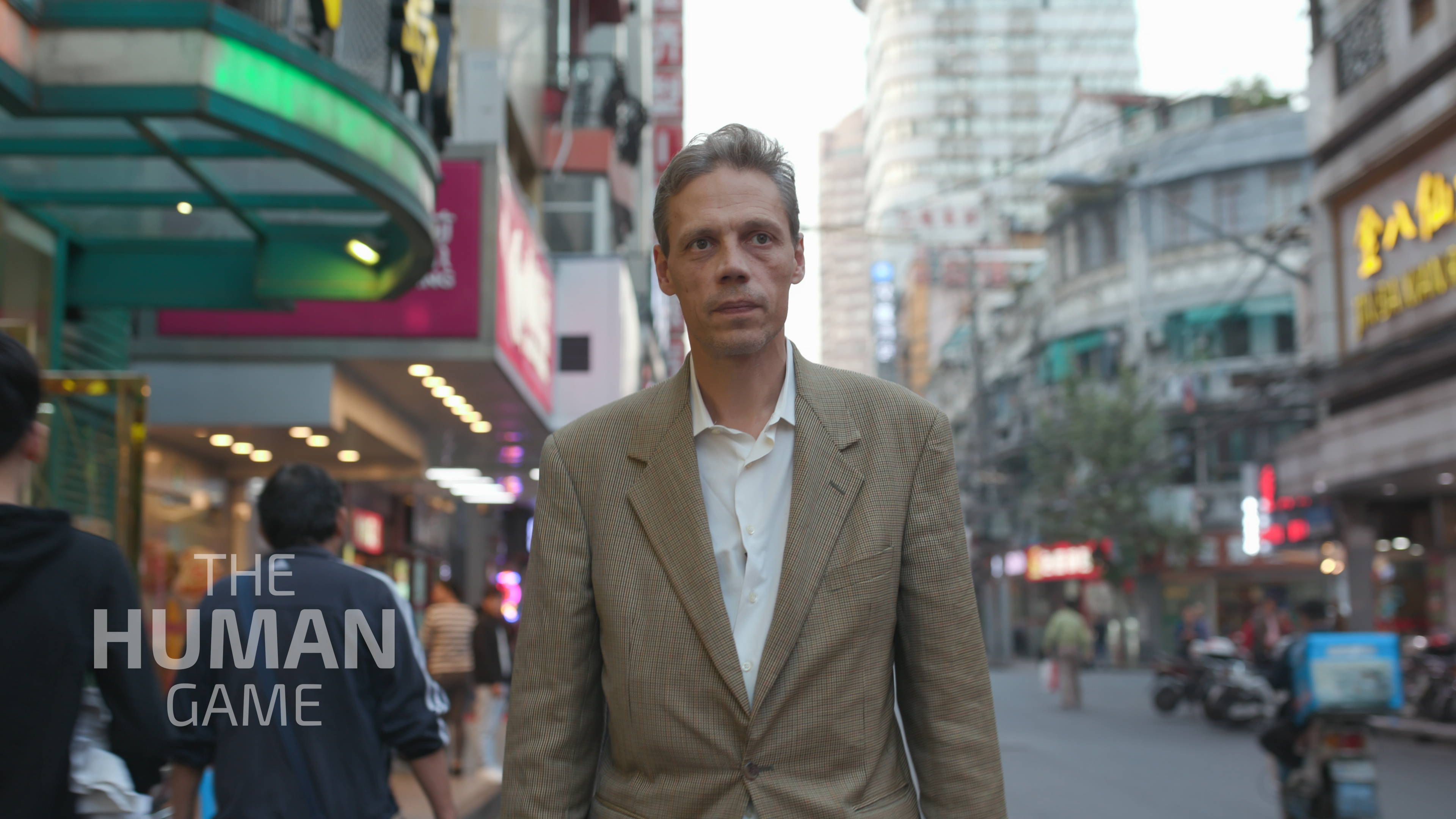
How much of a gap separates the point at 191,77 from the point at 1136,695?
71.3 ft

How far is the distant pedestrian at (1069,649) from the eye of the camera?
20.8m

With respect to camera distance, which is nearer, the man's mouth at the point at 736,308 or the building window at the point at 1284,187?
the man's mouth at the point at 736,308

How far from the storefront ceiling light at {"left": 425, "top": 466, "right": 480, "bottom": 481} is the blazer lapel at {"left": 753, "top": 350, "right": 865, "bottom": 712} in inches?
573

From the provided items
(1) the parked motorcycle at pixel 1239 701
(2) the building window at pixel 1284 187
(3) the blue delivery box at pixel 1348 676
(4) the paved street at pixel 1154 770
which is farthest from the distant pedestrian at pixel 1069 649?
(2) the building window at pixel 1284 187

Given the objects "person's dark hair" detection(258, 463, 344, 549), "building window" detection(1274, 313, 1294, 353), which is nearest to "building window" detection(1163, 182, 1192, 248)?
"building window" detection(1274, 313, 1294, 353)

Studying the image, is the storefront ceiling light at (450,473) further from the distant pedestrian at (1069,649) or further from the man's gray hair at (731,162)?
the man's gray hair at (731,162)

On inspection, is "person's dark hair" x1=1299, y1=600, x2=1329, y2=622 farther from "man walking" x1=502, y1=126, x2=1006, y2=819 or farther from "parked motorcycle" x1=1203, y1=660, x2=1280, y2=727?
"man walking" x1=502, y1=126, x2=1006, y2=819

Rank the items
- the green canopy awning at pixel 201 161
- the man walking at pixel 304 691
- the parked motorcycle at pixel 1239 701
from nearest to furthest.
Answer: the man walking at pixel 304 691 < the green canopy awning at pixel 201 161 < the parked motorcycle at pixel 1239 701

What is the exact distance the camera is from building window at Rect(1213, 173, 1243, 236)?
3784 cm

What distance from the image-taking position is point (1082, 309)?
42.4 m

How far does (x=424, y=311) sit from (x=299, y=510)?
7.48 metres

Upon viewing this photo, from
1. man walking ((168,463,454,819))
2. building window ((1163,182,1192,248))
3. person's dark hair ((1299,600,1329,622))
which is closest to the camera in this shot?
man walking ((168,463,454,819))

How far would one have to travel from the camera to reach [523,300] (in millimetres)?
13242

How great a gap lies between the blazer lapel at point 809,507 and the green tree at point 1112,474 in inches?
1305
